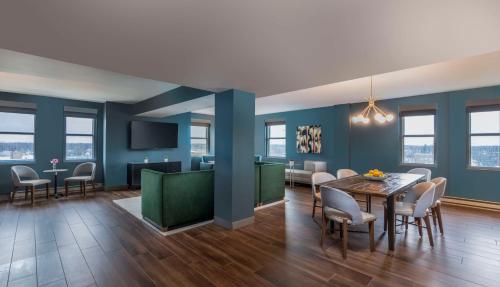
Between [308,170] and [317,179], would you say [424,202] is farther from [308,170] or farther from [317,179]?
[308,170]

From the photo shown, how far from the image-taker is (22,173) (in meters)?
5.53

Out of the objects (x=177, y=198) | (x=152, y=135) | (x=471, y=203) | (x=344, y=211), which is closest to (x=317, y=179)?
(x=344, y=211)

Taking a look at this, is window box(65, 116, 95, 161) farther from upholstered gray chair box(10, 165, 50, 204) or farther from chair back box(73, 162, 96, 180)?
A: upholstered gray chair box(10, 165, 50, 204)

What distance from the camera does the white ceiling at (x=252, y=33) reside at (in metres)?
1.50

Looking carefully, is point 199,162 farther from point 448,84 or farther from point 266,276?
point 448,84

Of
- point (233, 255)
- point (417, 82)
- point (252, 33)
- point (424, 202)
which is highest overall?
point (417, 82)

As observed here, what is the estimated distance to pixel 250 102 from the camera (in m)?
3.94

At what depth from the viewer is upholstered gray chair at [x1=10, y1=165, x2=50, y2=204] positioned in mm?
5066

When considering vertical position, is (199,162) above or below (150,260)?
above

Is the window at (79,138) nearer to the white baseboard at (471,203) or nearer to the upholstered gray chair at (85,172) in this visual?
the upholstered gray chair at (85,172)

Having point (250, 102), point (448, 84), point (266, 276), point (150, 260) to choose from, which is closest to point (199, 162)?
point (250, 102)

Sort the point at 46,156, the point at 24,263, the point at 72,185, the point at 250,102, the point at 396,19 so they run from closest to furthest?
the point at 396,19 → the point at 24,263 → the point at 250,102 → the point at 46,156 → the point at 72,185

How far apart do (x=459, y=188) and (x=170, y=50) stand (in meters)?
6.37

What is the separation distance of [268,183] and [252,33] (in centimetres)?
373
